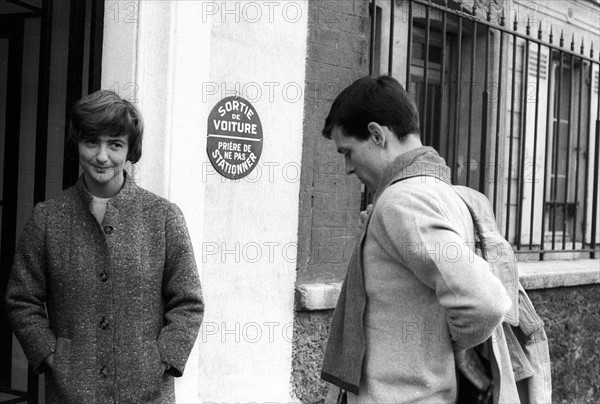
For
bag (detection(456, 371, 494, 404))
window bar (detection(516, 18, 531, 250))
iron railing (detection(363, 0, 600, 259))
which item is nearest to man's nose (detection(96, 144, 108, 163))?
bag (detection(456, 371, 494, 404))

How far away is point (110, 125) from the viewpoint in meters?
2.93

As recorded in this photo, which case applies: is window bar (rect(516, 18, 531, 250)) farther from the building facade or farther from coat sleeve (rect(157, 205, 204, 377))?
coat sleeve (rect(157, 205, 204, 377))

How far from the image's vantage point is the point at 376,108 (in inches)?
96.5

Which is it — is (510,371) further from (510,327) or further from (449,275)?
(449,275)

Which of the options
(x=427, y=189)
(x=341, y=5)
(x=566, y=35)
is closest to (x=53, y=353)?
(x=427, y=189)

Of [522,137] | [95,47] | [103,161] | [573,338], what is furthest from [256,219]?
[573,338]

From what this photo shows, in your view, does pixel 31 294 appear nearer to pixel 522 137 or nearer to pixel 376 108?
pixel 376 108

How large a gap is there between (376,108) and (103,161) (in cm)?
105

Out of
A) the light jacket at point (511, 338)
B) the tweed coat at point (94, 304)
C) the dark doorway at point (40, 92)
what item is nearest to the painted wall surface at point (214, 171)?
the dark doorway at point (40, 92)

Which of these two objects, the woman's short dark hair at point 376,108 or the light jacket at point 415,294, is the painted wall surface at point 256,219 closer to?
the woman's short dark hair at point 376,108

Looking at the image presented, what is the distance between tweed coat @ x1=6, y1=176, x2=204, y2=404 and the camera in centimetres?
287

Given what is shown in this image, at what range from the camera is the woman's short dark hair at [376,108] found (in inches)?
96.7

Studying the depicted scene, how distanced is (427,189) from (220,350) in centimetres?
230

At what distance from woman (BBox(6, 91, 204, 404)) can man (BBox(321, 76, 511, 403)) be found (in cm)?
76
